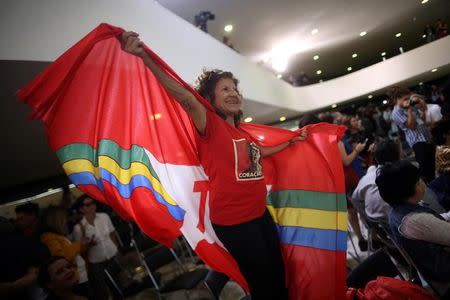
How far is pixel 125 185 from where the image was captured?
5.41ft

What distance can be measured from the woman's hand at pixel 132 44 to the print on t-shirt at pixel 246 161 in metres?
0.60

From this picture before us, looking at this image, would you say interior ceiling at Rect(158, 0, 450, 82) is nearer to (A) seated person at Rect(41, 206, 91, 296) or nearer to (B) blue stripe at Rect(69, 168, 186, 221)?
(A) seated person at Rect(41, 206, 91, 296)

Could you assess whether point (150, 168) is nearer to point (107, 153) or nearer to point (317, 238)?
point (107, 153)

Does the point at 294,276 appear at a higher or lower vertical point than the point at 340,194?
lower

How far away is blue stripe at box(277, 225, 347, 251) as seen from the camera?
1.73 m

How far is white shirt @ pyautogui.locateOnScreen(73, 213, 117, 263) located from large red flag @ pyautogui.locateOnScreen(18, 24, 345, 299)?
2277mm

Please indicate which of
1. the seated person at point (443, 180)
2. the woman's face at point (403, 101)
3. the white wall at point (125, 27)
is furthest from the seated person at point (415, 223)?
the woman's face at point (403, 101)

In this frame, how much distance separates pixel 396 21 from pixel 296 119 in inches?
182

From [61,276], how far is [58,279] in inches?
0.8

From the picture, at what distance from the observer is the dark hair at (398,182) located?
1487 mm

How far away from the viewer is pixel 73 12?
2.24 m

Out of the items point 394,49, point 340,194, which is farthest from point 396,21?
point 340,194

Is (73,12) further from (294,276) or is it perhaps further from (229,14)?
(229,14)

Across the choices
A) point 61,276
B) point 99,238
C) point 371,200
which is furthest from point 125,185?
point 99,238
